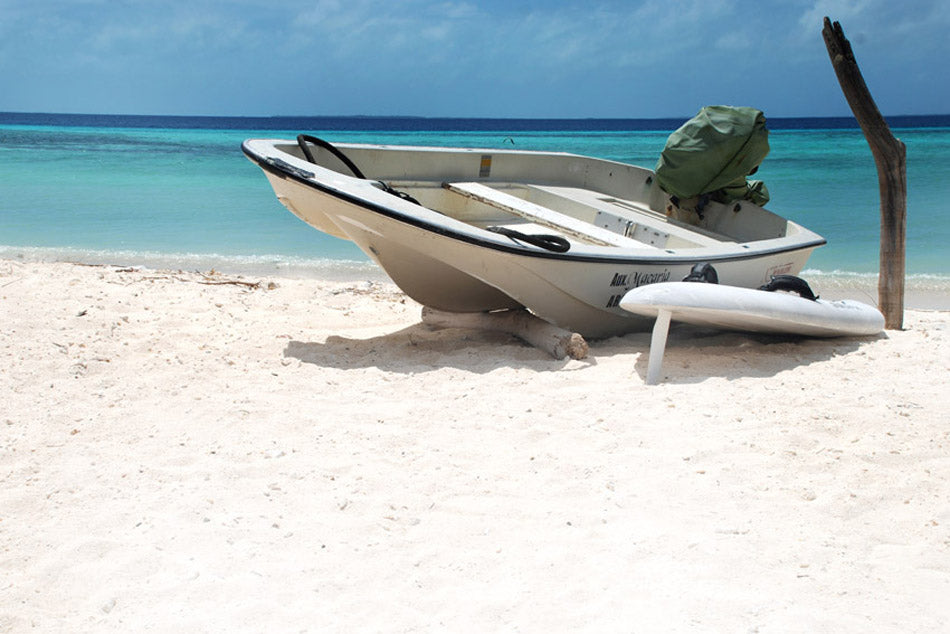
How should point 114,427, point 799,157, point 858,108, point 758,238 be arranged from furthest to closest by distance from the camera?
point 799,157 → point 758,238 → point 858,108 → point 114,427

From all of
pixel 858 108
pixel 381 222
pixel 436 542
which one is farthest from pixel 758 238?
pixel 436 542

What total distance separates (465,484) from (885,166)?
13.6ft

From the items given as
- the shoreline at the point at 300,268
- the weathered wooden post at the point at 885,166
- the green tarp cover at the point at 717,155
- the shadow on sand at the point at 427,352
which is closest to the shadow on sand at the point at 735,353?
the shadow on sand at the point at 427,352

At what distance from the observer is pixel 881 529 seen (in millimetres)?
2703

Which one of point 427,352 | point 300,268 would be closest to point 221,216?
point 300,268

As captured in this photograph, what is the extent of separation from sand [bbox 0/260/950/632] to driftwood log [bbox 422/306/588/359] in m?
0.17

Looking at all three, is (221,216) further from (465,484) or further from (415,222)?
(465,484)

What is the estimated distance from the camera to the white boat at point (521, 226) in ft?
14.2

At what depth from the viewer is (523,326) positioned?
502 centimetres

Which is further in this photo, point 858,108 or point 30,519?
point 858,108

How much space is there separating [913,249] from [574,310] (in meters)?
8.42

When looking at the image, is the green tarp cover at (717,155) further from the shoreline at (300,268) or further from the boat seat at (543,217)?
the shoreline at (300,268)

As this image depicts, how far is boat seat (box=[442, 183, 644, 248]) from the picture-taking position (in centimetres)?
546

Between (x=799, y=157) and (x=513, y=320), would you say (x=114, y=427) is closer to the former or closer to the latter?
(x=513, y=320)
